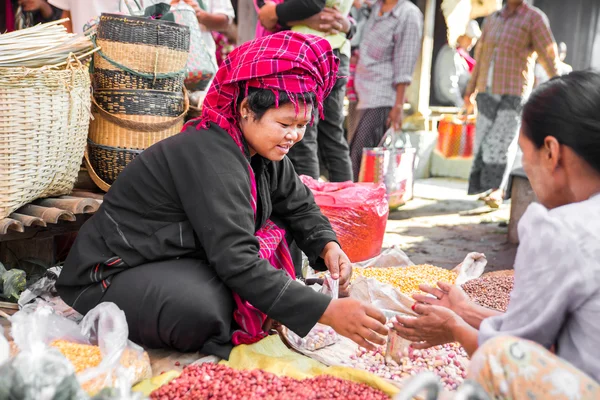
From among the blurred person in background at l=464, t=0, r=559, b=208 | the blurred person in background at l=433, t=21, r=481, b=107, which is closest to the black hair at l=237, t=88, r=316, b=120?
the blurred person in background at l=464, t=0, r=559, b=208

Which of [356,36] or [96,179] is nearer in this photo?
[96,179]

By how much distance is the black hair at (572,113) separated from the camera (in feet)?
5.15

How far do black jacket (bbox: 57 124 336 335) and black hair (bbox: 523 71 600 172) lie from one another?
91 cm

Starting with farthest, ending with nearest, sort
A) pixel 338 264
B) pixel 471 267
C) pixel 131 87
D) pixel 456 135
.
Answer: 1. pixel 456 135
2. pixel 471 267
3. pixel 131 87
4. pixel 338 264

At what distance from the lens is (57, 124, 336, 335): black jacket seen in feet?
6.99

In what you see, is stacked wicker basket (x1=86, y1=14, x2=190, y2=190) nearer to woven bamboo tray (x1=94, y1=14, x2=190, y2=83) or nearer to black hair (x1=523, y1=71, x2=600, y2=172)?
woven bamboo tray (x1=94, y1=14, x2=190, y2=83)

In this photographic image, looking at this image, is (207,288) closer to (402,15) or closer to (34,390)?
(34,390)

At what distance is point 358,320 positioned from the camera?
201 centimetres

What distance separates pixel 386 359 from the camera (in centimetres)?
239

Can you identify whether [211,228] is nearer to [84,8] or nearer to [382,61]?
[84,8]

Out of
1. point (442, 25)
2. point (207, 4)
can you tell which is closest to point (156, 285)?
point (207, 4)

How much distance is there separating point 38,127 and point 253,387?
1599mm

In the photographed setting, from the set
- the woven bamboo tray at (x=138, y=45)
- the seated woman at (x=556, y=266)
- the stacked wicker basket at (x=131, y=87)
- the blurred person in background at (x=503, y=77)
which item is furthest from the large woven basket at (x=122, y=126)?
the blurred person in background at (x=503, y=77)

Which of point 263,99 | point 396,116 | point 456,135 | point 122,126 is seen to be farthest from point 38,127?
point 456,135
